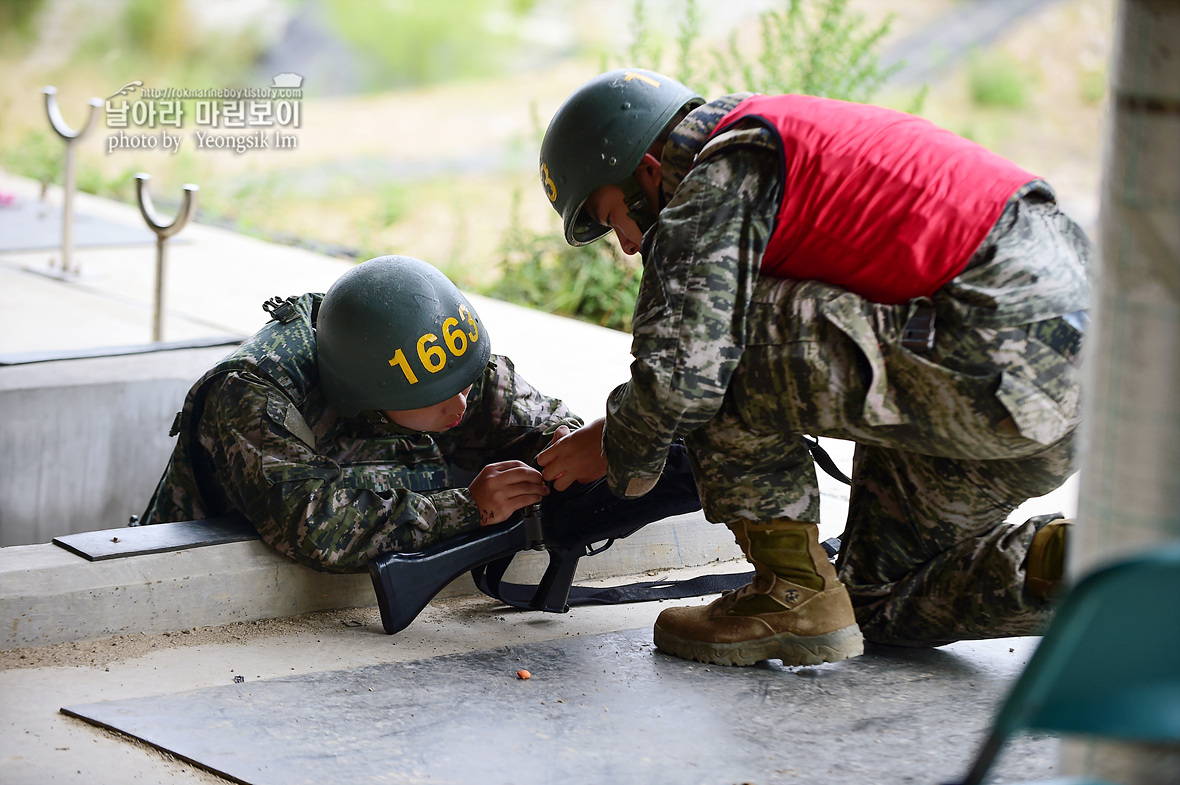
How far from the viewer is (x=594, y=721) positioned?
245 cm

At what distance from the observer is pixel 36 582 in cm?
271

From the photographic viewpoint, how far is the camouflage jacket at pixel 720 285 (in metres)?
2.49

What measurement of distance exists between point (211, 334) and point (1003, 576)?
4193 mm

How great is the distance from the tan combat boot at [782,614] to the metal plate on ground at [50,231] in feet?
19.2

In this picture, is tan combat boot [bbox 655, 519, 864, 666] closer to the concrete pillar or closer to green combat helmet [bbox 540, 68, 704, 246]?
green combat helmet [bbox 540, 68, 704, 246]

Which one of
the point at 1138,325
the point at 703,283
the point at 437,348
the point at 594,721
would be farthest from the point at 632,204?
the point at 1138,325

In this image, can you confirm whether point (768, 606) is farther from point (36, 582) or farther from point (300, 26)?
point (300, 26)

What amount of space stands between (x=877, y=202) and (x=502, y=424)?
1.27 metres

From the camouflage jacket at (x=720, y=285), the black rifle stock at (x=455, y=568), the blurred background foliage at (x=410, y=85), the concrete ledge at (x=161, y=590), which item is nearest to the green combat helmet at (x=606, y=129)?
the camouflage jacket at (x=720, y=285)

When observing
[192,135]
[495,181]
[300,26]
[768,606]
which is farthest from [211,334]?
[300,26]

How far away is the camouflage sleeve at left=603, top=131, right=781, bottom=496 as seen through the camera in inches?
99.6

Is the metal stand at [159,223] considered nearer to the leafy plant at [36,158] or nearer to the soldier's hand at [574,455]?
Result: the soldier's hand at [574,455]

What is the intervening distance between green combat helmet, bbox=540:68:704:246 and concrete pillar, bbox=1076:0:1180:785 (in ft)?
4.93

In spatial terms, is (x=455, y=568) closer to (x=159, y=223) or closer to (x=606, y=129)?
(x=606, y=129)
